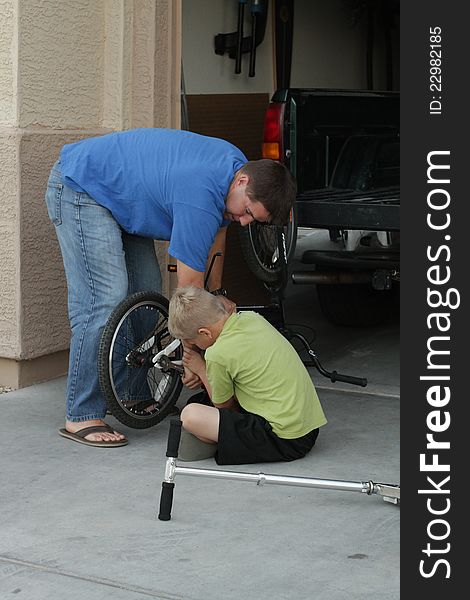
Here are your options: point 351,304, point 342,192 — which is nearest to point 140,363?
point 342,192

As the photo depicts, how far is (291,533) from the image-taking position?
4527mm

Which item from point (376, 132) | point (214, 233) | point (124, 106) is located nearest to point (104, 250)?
point (214, 233)

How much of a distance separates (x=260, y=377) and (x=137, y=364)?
2.36ft

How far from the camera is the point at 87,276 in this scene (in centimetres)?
571

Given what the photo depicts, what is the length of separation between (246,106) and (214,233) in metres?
3.62

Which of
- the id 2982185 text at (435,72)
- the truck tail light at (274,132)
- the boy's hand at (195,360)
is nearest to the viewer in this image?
the id 2982185 text at (435,72)

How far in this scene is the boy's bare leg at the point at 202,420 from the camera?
5.19m

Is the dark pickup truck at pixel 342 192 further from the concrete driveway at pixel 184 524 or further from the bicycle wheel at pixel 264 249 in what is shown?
the concrete driveway at pixel 184 524

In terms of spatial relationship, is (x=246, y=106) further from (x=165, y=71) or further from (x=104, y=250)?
(x=104, y=250)

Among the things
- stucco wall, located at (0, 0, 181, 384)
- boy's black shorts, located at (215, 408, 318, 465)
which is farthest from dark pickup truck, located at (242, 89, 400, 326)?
boy's black shorts, located at (215, 408, 318, 465)

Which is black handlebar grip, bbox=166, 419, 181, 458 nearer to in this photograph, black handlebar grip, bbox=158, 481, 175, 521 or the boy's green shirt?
black handlebar grip, bbox=158, 481, 175, 521

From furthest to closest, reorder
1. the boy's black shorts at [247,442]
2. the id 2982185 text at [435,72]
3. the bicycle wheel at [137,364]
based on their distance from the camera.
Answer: the bicycle wheel at [137,364] < the boy's black shorts at [247,442] < the id 2982185 text at [435,72]

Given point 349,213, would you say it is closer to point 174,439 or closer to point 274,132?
point 274,132

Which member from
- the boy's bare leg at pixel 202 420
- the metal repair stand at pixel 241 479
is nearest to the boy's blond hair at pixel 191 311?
the boy's bare leg at pixel 202 420
